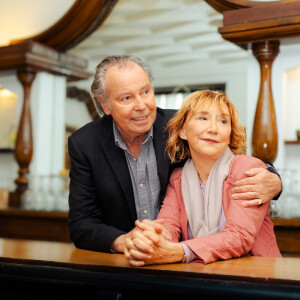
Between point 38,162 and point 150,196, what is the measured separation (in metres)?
2.67

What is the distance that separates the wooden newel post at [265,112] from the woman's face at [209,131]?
1.63 meters

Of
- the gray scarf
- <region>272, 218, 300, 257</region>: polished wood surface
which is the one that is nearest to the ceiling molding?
<region>272, 218, 300, 257</region>: polished wood surface

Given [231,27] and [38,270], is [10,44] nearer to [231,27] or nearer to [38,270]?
[231,27]

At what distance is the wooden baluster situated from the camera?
4242 millimetres

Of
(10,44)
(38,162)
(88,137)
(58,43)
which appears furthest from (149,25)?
(88,137)

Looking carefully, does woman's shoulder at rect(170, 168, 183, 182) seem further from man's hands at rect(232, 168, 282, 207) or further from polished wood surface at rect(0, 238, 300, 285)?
polished wood surface at rect(0, 238, 300, 285)

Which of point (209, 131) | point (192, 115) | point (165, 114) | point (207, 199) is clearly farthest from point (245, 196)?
point (165, 114)

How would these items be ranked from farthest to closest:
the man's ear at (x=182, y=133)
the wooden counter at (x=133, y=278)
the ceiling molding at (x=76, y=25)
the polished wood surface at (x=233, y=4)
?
the ceiling molding at (x=76, y=25) → the polished wood surface at (x=233, y=4) → the man's ear at (x=182, y=133) → the wooden counter at (x=133, y=278)

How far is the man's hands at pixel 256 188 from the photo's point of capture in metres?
1.49

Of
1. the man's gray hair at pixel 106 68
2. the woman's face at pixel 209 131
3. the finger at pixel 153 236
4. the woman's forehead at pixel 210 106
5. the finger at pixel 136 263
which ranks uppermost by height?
the man's gray hair at pixel 106 68

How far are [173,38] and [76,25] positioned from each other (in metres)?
0.92

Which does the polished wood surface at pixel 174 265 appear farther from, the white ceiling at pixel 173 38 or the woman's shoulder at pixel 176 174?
the white ceiling at pixel 173 38

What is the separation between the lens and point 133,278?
3.94ft

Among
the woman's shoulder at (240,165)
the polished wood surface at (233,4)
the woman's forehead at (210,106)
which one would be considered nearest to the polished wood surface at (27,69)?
the polished wood surface at (233,4)
